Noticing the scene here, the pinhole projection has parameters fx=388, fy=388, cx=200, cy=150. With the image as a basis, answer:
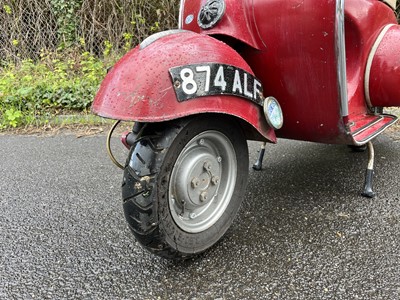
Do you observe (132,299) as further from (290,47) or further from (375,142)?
(375,142)

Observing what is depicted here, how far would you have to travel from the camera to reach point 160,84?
137cm

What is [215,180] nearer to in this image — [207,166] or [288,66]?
[207,166]

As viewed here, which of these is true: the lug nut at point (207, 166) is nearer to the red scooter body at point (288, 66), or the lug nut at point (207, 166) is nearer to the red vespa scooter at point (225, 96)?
the red vespa scooter at point (225, 96)

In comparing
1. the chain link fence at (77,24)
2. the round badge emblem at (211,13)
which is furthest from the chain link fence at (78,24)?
the round badge emblem at (211,13)

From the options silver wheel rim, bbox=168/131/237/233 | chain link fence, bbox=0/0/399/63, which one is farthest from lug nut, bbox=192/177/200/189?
chain link fence, bbox=0/0/399/63

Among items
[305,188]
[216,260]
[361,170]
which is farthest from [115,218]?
[361,170]

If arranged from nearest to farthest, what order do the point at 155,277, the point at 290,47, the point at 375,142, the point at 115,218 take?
1. the point at 155,277
2. the point at 290,47
3. the point at 115,218
4. the point at 375,142

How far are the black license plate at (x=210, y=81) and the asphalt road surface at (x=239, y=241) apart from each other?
707mm

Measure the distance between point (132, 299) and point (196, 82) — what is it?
2.74 ft

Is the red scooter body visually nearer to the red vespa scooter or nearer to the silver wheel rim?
the red vespa scooter

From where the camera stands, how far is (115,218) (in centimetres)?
210

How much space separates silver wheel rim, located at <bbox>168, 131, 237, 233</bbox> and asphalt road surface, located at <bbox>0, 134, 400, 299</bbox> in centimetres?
17

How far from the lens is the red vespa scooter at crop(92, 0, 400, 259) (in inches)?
54.8

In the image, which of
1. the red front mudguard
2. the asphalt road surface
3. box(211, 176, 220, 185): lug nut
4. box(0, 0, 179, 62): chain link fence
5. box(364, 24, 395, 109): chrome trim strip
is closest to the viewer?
the red front mudguard
